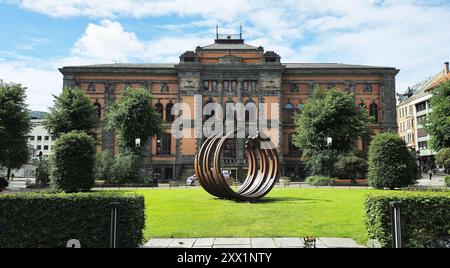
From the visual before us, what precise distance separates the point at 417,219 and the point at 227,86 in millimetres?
48194

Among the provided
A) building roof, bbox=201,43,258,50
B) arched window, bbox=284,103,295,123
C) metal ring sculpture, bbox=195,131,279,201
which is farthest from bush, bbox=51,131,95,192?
arched window, bbox=284,103,295,123

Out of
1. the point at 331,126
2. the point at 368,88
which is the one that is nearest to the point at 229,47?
the point at 331,126

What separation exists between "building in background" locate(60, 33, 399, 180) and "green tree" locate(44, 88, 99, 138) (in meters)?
11.4

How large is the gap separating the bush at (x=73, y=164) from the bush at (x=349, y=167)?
1033 inches

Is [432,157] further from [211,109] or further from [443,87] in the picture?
[211,109]

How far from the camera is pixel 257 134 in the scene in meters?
22.6

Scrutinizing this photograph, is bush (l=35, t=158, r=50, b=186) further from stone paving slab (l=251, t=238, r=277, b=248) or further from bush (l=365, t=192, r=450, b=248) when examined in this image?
bush (l=365, t=192, r=450, b=248)

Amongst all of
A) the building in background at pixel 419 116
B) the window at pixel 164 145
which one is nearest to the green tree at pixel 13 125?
the window at pixel 164 145

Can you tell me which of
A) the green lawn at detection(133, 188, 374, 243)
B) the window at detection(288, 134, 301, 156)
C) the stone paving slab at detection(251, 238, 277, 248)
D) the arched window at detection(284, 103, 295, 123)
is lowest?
the green lawn at detection(133, 188, 374, 243)

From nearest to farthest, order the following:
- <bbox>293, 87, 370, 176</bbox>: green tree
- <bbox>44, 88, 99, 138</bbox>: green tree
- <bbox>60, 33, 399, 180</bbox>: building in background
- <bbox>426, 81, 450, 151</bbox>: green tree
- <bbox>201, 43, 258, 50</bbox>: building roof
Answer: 1. <bbox>426, 81, 450, 151</bbox>: green tree
2. <bbox>44, 88, 99, 138</bbox>: green tree
3. <bbox>293, 87, 370, 176</bbox>: green tree
4. <bbox>60, 33, 399, 180</bbox>: building in background
5. <bbox>201, 43, 258, 50</bbox>: building roof

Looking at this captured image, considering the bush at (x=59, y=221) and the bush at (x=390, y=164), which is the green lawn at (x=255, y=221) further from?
the bush at (x=390, y=164)

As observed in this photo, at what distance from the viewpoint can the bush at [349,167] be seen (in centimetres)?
4253

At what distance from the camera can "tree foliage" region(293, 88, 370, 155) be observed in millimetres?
45094
